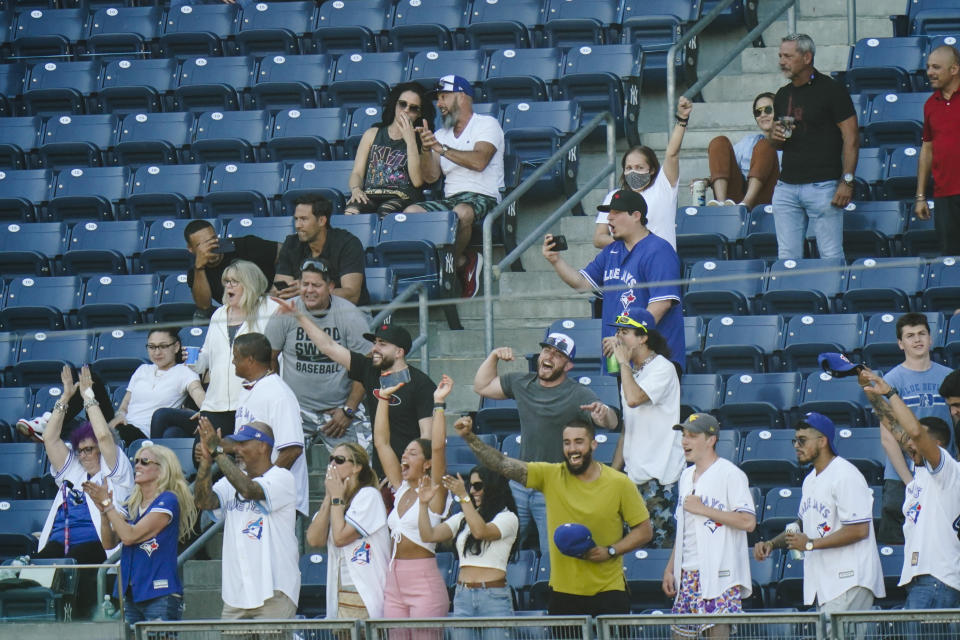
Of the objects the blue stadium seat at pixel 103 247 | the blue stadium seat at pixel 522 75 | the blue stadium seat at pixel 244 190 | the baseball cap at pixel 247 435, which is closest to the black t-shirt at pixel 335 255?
the baseball cap at pixel 247 435

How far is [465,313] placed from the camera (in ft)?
38.8

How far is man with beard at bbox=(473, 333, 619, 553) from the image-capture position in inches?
351

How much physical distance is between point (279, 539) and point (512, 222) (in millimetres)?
4025

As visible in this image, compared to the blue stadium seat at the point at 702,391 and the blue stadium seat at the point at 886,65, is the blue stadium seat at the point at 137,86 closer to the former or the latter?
the blue stadium seat at the point at 886,65

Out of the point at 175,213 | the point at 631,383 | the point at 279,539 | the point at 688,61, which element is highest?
the point at 688,61

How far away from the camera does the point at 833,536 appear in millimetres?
8102

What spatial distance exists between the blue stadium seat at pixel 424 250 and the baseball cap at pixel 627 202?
192 centimetres

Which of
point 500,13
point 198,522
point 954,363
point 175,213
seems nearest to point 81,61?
point 175,213

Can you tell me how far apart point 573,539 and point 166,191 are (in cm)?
603

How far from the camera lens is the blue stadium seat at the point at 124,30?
48.4 feet

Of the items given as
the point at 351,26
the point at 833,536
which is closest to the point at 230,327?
the point at 833,536

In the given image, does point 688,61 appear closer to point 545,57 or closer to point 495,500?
point 545,57

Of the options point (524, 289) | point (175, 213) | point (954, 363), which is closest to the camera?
point (954, 363)

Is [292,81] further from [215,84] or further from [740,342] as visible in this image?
[740,342]
